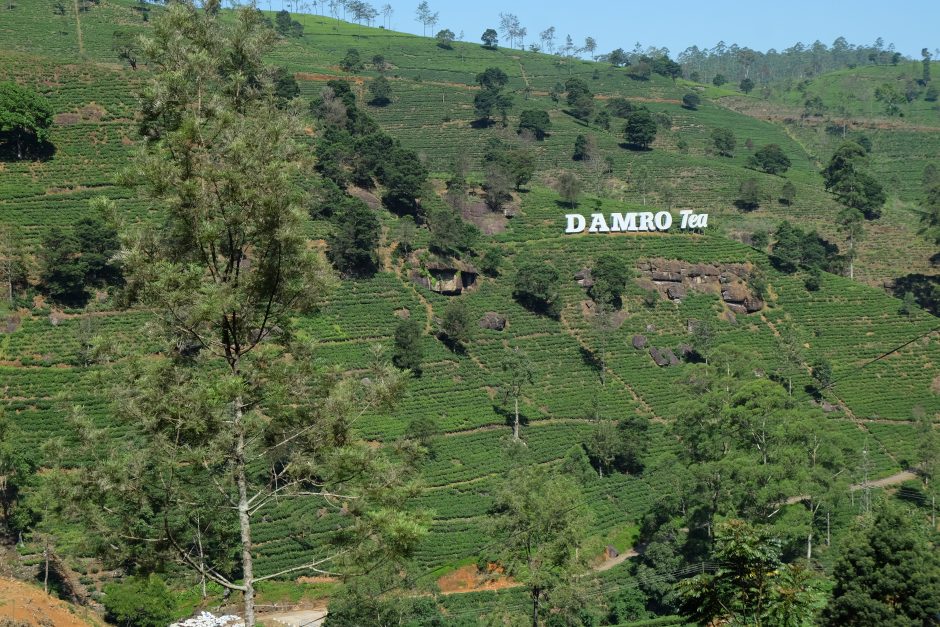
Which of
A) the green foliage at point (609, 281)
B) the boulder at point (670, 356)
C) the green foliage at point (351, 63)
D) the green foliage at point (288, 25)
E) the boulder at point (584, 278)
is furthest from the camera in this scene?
the green foliage at point (288, 25)

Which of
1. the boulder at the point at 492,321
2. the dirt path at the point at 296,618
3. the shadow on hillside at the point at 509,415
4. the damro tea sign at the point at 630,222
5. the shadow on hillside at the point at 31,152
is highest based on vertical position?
the shadow on hillside at the point at 31,152

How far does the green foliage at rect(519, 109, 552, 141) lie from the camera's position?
356ft

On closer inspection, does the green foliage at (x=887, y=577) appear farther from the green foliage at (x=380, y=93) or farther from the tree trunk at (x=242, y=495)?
the green foliage at (x=380, y=93)

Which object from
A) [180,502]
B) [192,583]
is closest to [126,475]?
→ [180,502]

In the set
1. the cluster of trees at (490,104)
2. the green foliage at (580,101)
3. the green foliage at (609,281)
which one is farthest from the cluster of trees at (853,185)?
the cluster of trees at (490,104)

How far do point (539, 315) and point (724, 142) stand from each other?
179 feet

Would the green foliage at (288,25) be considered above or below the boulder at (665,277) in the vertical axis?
above

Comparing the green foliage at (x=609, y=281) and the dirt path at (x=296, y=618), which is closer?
the dirt path at (x=296, y=618)

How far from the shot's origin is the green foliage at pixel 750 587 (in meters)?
17.2

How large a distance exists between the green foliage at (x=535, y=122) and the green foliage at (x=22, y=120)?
176 ft

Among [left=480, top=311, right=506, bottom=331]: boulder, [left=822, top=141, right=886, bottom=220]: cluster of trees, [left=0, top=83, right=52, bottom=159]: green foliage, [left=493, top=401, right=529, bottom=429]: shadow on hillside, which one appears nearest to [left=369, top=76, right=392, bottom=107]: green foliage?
[left=0, top=83, right=52, bottom=159]: green foliage

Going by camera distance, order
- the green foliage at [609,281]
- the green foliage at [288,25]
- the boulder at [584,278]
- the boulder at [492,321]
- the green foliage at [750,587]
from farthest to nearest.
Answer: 1. the green foliage at [288,25]
2. the boulder at [584,278]
3. the green foliage at [609,281]
4. the boulder at [492,321]
5. the green foliage at [750,587]

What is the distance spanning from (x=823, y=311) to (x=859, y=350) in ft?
17.4

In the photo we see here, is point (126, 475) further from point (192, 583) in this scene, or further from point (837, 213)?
point (837, 213)
